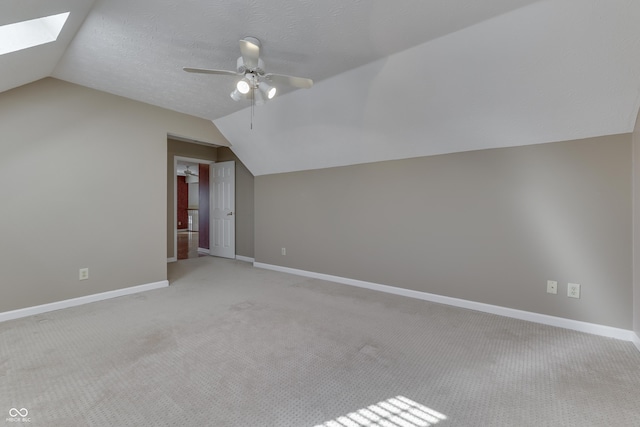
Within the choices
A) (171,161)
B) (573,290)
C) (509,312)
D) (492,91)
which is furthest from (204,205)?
(573,290)

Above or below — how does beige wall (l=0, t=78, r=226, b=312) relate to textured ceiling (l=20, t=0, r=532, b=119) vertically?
below

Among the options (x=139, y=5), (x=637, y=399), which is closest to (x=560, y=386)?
(x=637, y=399)

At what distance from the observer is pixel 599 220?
249cm

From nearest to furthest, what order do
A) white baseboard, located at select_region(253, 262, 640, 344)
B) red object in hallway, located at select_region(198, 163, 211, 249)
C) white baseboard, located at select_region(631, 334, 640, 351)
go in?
white baseboard, located at select_region(631, 334, 640, 351) < white baseboard, located at select_region(253, 262, 640, 344) < red object in hallway, located at select_region(198, 163, 211, 249)

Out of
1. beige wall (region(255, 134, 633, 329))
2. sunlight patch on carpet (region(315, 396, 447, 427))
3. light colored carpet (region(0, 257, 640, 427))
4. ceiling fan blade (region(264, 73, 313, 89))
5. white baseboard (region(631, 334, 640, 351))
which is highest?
ceiling fan blade (region(264, 73, 313, 89))

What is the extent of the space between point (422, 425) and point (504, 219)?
2.29 m

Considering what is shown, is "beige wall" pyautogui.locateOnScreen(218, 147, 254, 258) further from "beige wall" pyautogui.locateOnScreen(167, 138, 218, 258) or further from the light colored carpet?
the light colored carpet

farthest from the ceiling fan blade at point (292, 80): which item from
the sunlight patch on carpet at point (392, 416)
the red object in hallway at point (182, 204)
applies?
the red object in hallway at point (182, 204)

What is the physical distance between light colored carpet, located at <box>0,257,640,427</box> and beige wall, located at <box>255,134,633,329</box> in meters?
0.37

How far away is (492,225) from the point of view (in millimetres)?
3004

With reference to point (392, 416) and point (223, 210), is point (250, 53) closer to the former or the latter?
point (392, 416)

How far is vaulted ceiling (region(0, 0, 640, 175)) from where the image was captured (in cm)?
190

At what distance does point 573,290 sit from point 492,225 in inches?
34.2

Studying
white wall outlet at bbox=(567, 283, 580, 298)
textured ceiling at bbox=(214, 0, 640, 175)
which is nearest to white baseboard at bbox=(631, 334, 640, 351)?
white wall outlet at bbox=(567, 283, 580, 298)
